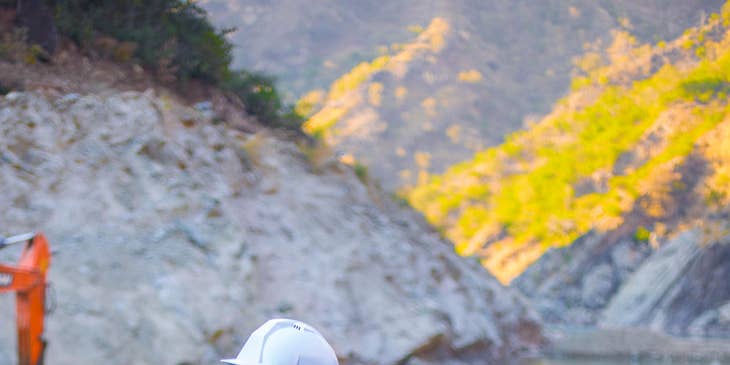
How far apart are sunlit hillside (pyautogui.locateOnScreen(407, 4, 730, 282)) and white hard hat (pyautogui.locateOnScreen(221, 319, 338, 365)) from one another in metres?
39.8

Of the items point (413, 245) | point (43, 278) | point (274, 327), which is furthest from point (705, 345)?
point (274, 327)

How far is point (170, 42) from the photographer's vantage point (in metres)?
15.9

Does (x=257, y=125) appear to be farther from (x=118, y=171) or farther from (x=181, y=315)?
(x=181, y=315)

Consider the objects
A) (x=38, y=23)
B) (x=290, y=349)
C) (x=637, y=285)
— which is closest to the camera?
(x=290, y=349)

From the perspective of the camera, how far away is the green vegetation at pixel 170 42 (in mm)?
14586

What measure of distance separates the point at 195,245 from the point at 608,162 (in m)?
49.6

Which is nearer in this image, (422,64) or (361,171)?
(361,171)

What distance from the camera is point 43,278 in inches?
275

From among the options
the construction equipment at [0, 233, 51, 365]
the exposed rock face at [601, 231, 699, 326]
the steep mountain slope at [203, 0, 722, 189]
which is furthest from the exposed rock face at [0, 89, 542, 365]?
the steep mountain slope at [203, 0, 722, 189]

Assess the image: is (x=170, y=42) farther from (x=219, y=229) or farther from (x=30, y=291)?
(x=30, y=291)

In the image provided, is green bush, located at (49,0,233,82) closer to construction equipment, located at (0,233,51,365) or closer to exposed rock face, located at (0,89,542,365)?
exposed rock face, located at (0,89,542,365)

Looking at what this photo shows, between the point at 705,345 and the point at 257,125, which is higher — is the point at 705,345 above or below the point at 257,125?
below

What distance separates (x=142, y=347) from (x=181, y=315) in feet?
2.24

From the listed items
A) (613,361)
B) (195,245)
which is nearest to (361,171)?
(613,361)
